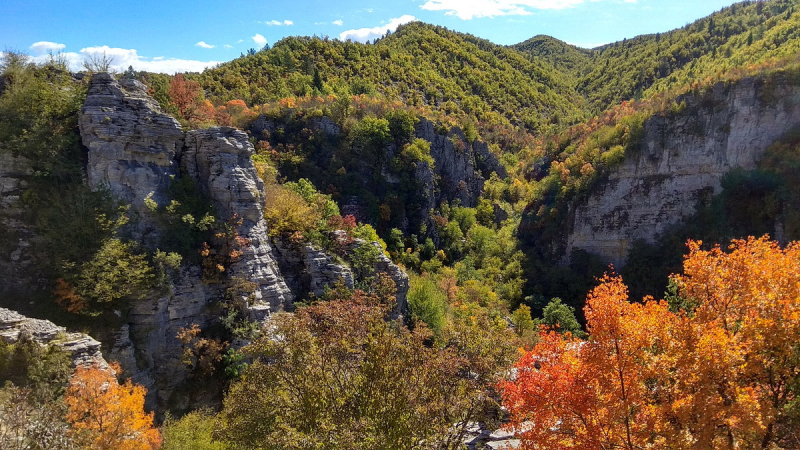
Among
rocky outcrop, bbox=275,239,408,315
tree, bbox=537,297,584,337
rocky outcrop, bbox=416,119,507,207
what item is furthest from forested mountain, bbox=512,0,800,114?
rocky outcrop, bbox=275,239,408,315

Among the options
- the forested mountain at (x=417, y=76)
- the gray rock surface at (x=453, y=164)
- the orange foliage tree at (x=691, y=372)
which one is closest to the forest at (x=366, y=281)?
the orange foliage tree at (x=691, y=372)

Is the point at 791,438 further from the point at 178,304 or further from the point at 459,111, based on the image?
the point at 459,111

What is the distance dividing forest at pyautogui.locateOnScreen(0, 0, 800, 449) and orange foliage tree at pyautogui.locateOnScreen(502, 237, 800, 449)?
2.7 inches

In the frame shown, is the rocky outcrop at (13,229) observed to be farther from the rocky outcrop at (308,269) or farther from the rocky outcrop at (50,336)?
the rocky outcrop at (308,269)

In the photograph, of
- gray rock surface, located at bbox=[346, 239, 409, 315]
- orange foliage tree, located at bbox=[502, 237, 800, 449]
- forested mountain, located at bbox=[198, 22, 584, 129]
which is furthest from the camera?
forested mountain, located at bbox=[198, 22, 584, 129]

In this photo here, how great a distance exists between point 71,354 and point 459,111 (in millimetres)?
59221

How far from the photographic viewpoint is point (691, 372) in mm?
9984

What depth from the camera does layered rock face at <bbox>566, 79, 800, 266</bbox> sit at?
3428 centimetres

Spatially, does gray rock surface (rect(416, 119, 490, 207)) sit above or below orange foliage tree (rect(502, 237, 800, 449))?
above

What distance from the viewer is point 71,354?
13875 millimetres

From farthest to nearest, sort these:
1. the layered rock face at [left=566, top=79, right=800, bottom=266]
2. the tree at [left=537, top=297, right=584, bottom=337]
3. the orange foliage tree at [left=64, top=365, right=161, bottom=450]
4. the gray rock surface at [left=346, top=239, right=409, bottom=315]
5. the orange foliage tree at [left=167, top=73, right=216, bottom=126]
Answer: the layered rock face at [left=566, top=79, right=800, bottom=266] → the tree at [left=537, top=297, right=584, bottom=337] → the gray rock surface at [left=346, top=239, right=409, bottom=315] → the orange foliage tree at [left=167, top=73, right=216, bottom=126] → the orange foliage tree at [left=64, top=365, right=161, bottom=450]

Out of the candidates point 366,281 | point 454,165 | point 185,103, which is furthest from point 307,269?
point 454,165

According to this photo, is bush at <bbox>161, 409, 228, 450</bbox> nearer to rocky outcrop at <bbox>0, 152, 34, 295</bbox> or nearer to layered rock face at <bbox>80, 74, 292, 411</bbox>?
layered rock face at <bbox>80, 74, 292, 411</bbox>

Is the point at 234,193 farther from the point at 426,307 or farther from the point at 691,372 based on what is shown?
the point at 691,372
